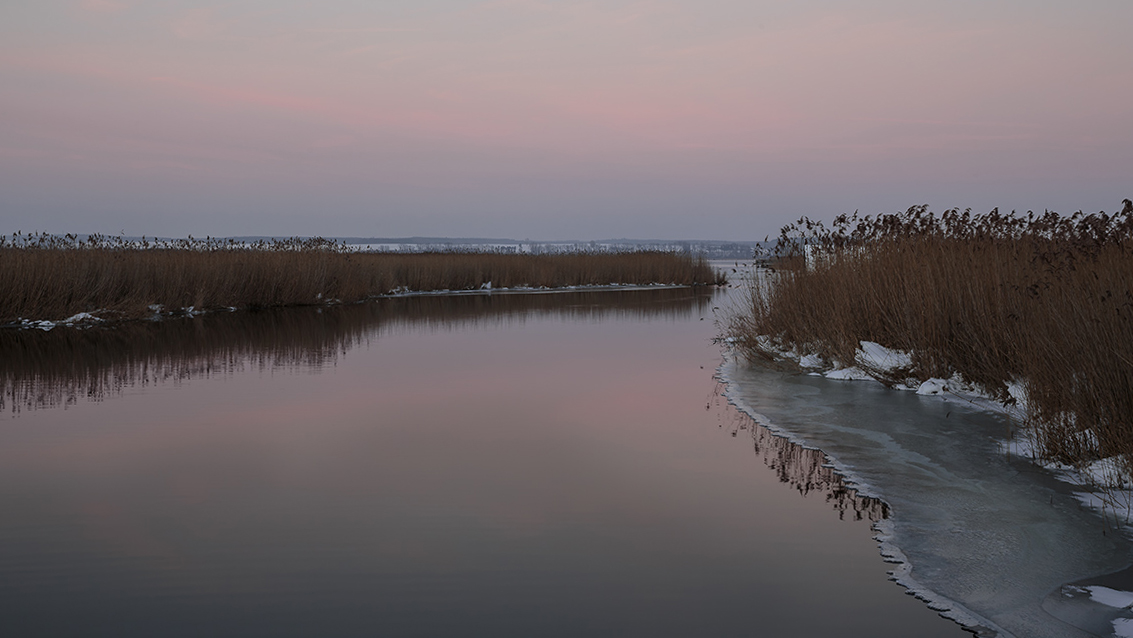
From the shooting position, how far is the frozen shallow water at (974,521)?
3.19 meters

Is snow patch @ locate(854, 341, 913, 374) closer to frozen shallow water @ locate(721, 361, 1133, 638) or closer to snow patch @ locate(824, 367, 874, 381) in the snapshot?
snow patch @ locate(824, 367, 874, 381)

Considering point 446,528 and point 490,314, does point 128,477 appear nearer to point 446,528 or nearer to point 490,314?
point 446,528

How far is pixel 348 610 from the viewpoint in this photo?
10.5ft

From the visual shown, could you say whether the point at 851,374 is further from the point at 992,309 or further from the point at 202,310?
the point at 202,310

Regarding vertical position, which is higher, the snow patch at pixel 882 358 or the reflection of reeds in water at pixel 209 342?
the snow patch at pixel 882 358

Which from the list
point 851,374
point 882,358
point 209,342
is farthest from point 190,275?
point 882,358

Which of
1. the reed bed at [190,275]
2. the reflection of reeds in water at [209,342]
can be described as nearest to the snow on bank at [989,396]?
the reflection of reeds in water at [209,342]

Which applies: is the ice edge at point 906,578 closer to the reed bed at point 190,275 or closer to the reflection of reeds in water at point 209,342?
the reflection of reeds in water at point 209,342

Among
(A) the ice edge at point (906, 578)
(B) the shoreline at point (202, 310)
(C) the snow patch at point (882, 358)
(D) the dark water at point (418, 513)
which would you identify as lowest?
(D) the dark water at point (418, 513)

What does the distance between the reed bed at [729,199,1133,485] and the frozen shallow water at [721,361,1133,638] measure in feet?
1.37

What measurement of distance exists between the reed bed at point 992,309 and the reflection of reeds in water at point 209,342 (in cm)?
586

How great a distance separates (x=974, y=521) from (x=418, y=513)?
2.74 m

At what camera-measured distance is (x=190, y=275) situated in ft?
59.4

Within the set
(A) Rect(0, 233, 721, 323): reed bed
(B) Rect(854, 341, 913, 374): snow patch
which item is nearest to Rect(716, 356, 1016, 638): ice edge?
(B) Rect(854, 341, 913, 374): snow patch
